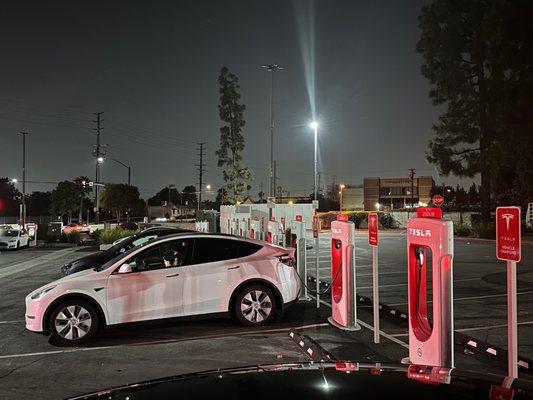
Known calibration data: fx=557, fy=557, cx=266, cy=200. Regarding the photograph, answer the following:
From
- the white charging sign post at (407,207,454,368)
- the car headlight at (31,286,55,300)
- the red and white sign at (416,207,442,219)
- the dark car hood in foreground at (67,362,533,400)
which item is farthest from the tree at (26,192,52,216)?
the dark car hood in foreground at (67,362,533,400)

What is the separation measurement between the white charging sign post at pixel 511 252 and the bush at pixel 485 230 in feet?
100

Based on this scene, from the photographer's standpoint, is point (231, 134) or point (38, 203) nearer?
point (231, 134)

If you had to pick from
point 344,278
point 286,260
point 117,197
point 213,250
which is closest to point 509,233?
point 344,278

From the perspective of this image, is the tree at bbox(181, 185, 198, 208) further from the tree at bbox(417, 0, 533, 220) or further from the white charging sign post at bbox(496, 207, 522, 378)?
the white charging sign post at bbox(496, 207, 522, 378)

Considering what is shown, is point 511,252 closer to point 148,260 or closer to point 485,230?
A: point 148,260

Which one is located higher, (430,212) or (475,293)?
(430,212)

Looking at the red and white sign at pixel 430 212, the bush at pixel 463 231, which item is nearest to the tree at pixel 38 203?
the bush at pixel 463 231

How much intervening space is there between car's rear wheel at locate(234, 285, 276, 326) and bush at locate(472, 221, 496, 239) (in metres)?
27.7

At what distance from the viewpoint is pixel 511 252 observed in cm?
A: 488

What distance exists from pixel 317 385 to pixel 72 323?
6.73 meters

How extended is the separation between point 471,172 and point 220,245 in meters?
32.4

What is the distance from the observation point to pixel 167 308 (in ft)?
28.0

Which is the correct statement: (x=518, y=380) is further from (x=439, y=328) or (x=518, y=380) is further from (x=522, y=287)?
(x=522, y=287)

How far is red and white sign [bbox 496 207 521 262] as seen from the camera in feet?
15.7
